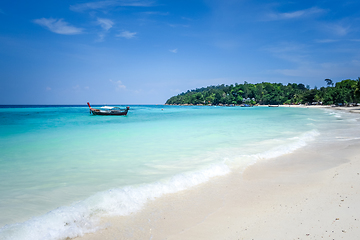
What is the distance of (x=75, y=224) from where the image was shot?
3.60m

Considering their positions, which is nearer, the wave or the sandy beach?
the sandy beach

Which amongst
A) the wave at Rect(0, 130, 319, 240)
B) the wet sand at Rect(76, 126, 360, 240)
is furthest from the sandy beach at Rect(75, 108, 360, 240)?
the wave at Rect(0, 130, 319, 240)

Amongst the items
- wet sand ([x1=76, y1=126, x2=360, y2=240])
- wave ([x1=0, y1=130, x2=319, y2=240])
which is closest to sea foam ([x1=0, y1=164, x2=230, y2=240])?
wave ([x1=0, y1=130, x2=319, y2=240])

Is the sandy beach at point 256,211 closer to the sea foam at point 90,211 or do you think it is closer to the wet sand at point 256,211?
the wet sand at point 256,211

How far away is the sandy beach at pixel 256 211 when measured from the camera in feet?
10.2

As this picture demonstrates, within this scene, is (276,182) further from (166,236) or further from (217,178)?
(166,236)

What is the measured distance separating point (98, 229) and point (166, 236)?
3.86ft

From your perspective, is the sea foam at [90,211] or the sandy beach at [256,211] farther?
the sea foam at [90,211]

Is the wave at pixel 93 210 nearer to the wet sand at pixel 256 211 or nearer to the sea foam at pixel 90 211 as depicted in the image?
the sea foam at pixel 90 211

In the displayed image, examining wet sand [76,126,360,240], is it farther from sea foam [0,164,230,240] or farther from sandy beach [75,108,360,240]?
sea foam [0,164,230,240]

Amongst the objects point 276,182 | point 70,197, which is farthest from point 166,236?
point 276,182

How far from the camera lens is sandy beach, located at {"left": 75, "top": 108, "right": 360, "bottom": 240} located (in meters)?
3.12

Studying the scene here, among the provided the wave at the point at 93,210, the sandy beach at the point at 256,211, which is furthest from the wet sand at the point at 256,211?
the wave at the point at 93,210

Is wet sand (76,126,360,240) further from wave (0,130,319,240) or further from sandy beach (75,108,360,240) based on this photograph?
wave (0,130,319,240)
